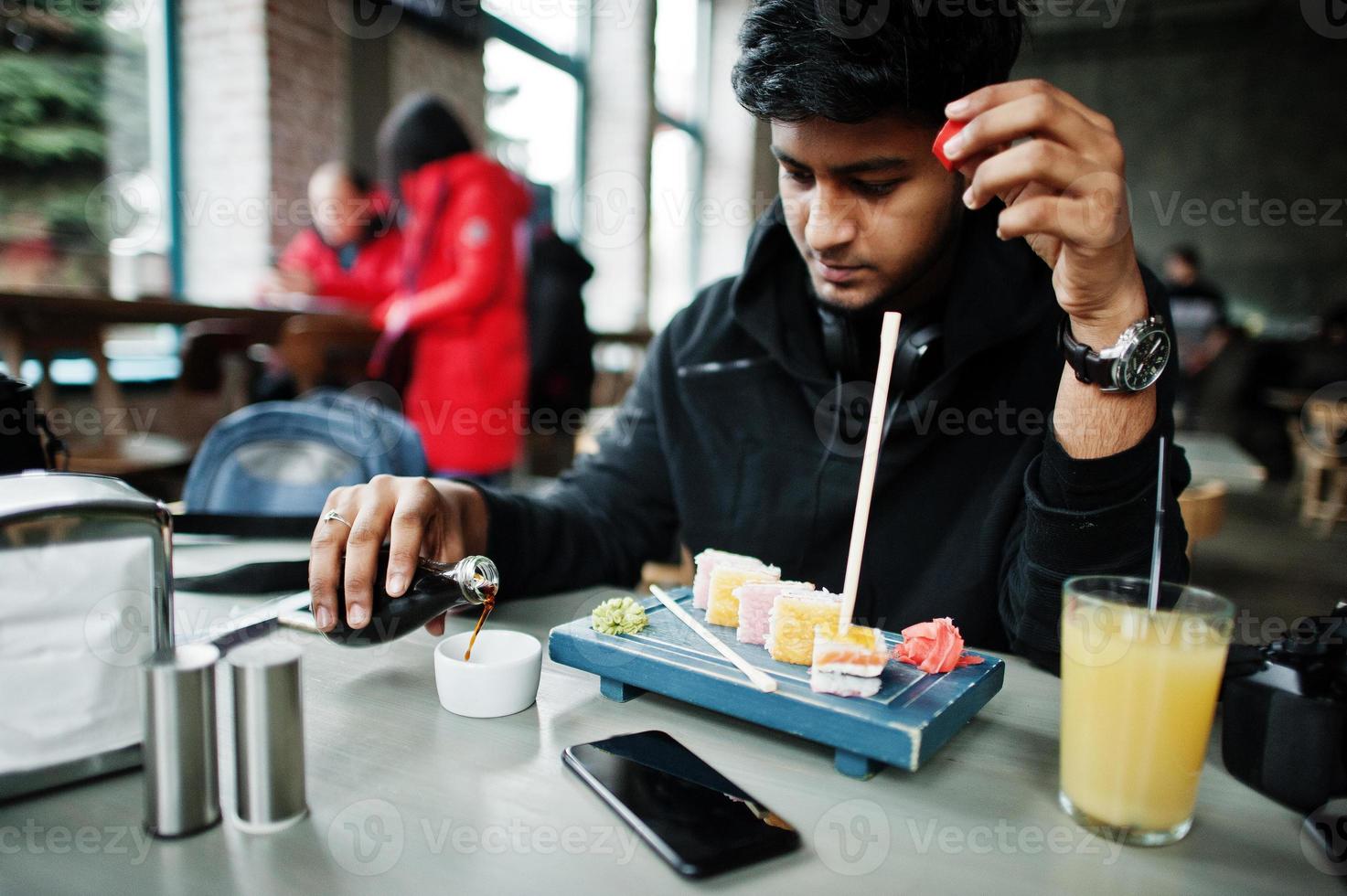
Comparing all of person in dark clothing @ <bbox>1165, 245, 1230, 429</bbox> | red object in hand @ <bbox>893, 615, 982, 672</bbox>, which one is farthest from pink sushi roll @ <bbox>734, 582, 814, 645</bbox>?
person in dark clothing @ <bbox>1165, 245, 1230, 429</bbox>

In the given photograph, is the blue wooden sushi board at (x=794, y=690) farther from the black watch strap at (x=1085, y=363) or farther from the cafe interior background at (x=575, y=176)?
the cafe interior background at (x=575, y=176)

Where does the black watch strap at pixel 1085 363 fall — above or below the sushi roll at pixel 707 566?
above

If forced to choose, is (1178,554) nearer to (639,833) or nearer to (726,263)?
(639,833)

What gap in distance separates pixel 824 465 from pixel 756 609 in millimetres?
603

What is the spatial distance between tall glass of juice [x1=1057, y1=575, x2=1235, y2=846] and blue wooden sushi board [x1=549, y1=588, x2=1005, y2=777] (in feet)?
0.38

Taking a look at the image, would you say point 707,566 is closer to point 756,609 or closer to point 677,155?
point 756,609

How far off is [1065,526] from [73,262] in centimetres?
427

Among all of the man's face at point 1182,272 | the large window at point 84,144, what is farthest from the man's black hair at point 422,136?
the man's face at point 1182,272

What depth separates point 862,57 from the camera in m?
1.07

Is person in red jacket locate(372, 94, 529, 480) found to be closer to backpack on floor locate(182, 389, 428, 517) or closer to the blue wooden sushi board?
backpack on floor locate(182, 389, 428, 517)

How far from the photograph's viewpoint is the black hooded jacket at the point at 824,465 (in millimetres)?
1237

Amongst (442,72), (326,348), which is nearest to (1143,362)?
(326,348)

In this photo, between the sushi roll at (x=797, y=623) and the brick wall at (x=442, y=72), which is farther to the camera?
the brick wall at (x=442, y=72)

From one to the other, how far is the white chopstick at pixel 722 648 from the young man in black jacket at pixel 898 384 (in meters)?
0.27
